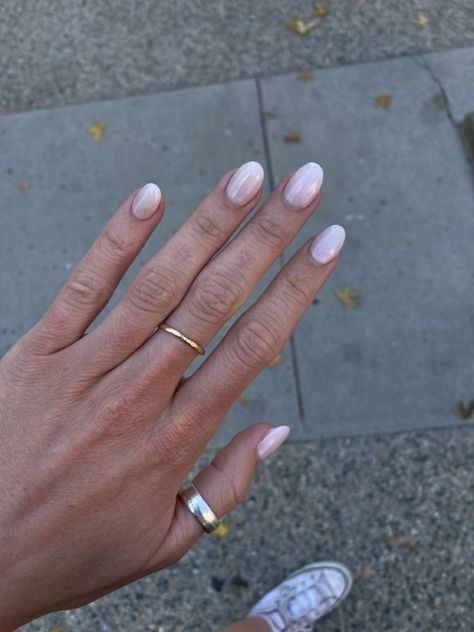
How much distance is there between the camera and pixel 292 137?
356 cm

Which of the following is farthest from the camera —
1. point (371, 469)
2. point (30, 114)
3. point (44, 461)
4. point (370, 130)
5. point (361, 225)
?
point (30, 114)

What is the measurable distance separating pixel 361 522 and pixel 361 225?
144cm

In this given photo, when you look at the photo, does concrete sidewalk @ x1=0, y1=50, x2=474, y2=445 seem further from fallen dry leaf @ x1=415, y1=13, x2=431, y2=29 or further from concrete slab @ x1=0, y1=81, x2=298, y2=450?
fallen dry leaf @ x1=415, y1=13, x2=431, y2=29

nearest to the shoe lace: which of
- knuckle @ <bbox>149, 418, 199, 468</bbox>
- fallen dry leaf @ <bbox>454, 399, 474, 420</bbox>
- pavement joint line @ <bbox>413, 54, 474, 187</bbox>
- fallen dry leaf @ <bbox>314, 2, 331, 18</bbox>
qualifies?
fallen dry leaf @ <bbox>454, 399, 474, 420</bbox>

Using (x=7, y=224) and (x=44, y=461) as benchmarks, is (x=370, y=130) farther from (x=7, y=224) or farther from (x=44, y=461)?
(x=44, y=461)

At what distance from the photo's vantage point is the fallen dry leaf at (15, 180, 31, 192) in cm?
366

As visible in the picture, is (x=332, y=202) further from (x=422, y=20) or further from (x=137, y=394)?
(x=137, y=394)

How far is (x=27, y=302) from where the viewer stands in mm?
3369

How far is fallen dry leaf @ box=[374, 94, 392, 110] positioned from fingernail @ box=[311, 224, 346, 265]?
2.21 metres

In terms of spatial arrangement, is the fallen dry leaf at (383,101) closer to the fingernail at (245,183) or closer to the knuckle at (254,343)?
the fingernail at (245,183)

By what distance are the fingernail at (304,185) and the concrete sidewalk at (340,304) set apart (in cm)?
153

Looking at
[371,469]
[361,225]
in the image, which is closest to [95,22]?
[361,225]

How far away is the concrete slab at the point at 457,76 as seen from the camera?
11.7 ft

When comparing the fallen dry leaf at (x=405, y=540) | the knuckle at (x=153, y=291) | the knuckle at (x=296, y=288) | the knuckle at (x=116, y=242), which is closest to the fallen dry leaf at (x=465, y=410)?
the fallen dry leaf at (x=405, y=540)
